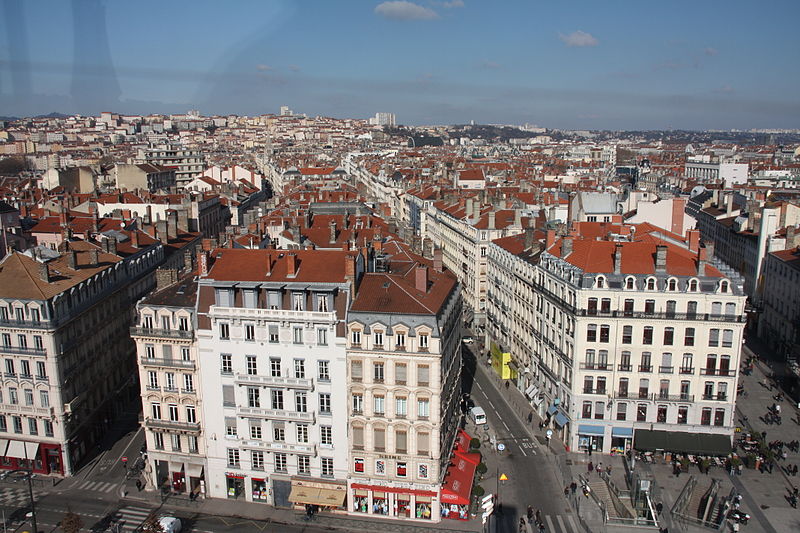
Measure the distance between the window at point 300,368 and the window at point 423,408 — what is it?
8364mm

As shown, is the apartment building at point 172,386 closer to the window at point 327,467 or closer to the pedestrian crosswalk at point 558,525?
Result: the window at point 327,467

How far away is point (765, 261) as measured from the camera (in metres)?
94.6

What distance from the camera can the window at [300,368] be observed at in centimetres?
Answer: 4928

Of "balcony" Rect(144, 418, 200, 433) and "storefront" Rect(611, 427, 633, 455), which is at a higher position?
"balcony" Rect(144, 418, 200, 433)

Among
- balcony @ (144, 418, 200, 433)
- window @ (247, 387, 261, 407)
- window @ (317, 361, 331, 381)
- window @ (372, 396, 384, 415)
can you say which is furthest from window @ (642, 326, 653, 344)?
balcony @ (144, 418, 200, 433)

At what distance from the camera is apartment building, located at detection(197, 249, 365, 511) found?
4891 centimetres

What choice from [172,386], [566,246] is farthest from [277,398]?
[566,246]

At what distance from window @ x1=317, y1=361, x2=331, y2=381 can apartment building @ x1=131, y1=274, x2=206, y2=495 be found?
9.12 m

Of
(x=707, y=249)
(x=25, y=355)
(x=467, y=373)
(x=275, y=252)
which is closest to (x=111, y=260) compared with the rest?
(x=25, y=355)

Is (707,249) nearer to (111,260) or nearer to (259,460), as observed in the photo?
(259,460)

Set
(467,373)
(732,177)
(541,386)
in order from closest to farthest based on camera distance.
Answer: (541,386) → (467,373) → (732,177)

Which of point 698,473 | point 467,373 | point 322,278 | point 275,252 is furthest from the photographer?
point 467,373

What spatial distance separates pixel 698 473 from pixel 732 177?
151 m

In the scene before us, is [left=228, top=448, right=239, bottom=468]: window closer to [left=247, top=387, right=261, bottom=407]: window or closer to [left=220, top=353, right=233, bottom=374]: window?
[left=247, top=387, right=261, bottom=407]: window
